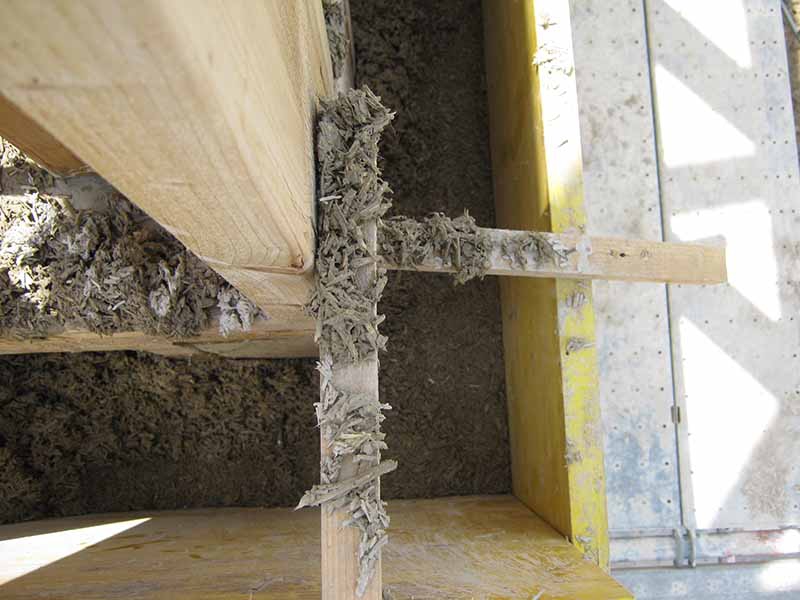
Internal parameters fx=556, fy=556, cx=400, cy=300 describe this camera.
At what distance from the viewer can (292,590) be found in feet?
4.14

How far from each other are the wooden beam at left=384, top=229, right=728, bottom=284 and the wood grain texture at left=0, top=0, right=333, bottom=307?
0.65m

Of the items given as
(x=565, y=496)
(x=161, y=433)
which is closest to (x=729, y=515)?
(x=565, y=496)

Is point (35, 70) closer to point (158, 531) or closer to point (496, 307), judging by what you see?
point (158, 531)

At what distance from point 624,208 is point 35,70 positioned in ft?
8.09

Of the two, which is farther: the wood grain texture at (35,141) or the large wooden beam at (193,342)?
the large wooden beam at (193,342)

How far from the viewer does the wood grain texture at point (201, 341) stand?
53.5 inches

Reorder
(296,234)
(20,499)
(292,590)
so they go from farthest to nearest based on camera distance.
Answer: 1. (20,499)
2. (292,590)
3. (296,234)

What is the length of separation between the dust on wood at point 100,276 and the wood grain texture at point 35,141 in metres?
0.06

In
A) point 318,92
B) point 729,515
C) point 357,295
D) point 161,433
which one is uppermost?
point 318,92

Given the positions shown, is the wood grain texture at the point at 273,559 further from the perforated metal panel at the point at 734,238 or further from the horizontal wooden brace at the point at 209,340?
the perforated metal panel at the point at 734,238

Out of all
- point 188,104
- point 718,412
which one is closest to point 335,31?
point 188,104

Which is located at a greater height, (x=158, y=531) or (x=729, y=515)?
(x=158, y=531)

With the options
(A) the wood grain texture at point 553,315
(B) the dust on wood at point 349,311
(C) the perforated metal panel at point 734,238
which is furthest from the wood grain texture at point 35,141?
(C) the perforated metal panel at point 734,238

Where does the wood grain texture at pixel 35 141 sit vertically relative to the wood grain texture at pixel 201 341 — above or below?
above
